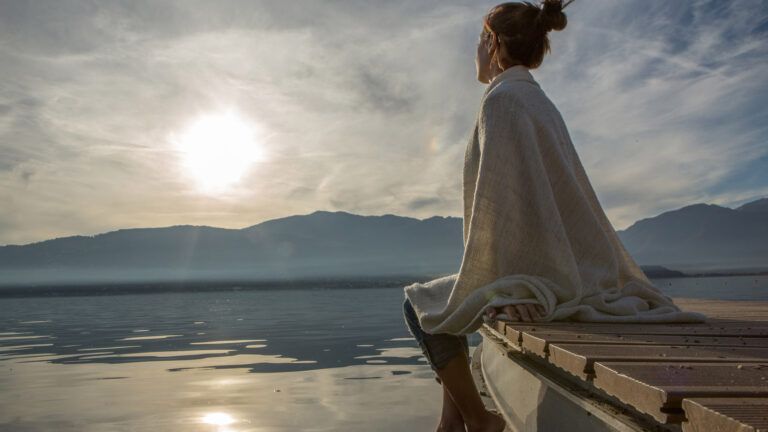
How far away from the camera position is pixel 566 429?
2.97 m

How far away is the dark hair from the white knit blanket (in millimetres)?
164

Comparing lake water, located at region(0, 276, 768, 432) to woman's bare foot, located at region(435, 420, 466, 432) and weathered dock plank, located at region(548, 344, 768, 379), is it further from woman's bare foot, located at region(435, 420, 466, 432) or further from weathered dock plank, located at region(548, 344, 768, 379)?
weathered dock plank, located at region(548, 344, 768, 379)

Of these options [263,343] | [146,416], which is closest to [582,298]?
[146,416]

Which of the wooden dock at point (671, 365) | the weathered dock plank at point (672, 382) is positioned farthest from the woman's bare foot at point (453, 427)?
the weathered dock plank at point (672, 382)

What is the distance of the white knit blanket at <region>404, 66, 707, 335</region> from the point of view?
3.23 metres

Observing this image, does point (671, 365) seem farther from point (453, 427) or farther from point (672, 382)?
point (453, 427)

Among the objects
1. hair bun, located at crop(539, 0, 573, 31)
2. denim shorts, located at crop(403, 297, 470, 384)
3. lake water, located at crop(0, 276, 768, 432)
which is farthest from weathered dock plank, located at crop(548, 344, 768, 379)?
lake water, located at crop(0, 276, 768, 432)

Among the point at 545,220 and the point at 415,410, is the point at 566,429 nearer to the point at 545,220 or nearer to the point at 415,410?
the point at 545,220

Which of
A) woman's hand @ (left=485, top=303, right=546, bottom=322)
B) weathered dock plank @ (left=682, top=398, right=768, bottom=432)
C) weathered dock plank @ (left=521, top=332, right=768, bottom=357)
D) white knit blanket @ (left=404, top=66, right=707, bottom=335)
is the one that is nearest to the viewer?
weathered dock plank @ (left=682, top=398, right=768, bottom=432)

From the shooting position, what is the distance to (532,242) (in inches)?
131

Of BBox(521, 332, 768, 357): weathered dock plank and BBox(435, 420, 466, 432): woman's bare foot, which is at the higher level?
BBox(521, 332, 768, 357): weathered dock plank

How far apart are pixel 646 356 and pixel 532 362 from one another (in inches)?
75.6

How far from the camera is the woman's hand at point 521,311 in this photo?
3111 millimetres

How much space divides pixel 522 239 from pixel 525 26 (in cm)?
121
